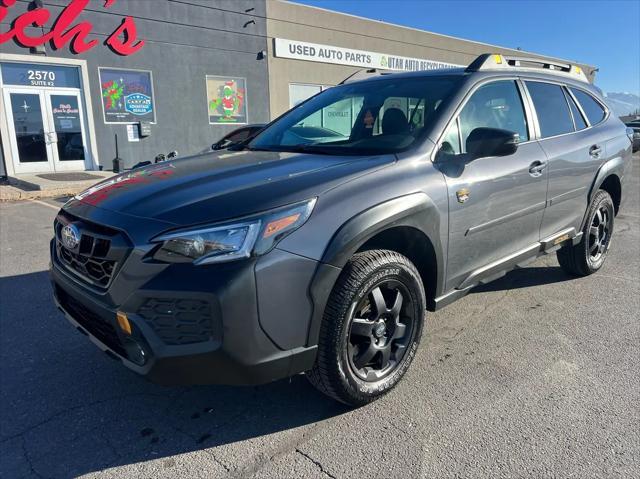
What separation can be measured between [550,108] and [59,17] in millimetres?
14122

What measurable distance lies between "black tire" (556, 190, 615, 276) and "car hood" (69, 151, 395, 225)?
9.12ft

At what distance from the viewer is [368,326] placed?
260 cm

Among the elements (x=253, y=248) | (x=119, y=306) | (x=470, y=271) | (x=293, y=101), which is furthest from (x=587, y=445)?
(x=293, y=101)

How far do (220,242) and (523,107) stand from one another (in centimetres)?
281

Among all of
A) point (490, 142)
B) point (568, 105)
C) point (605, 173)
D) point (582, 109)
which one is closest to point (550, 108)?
point (568, 105)

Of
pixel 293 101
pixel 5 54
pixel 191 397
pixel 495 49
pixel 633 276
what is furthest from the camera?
pixel 495 49

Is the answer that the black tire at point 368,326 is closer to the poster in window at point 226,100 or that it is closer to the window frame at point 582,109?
the window frame at point 582,109

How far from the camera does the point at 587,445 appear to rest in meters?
2.38

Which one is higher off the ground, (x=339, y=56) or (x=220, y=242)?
(x=339, y=56)

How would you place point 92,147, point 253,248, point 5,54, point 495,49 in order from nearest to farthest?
point 253,248 < point 5,54 < point 92,147 < point 495,49

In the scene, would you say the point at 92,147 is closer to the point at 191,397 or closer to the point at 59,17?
the point at 59,17

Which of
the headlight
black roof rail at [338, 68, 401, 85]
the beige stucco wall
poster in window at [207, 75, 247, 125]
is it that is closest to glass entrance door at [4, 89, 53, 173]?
poster in window at [207, 75, 247, 125]

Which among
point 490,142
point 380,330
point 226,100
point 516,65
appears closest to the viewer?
point 380,330

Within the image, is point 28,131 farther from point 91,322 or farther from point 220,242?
point 220,242
